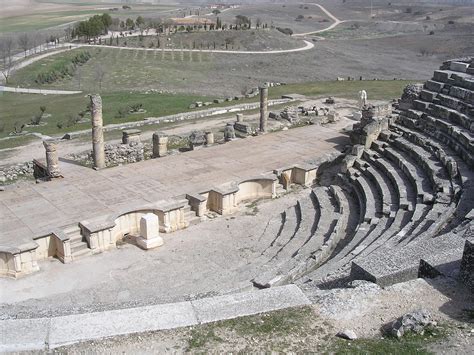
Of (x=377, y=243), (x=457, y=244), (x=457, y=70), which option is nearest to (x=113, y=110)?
(x=457, y=70)

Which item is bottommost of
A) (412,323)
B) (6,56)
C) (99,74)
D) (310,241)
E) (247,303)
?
(99,74)

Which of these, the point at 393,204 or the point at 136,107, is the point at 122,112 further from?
the point at 393,204

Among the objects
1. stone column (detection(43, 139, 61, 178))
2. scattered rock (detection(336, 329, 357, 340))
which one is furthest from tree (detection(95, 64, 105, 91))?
scattered rock (detection(336, 329, 357, 340))

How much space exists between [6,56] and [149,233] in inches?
2081

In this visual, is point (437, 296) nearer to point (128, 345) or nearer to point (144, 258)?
point (128, 345)

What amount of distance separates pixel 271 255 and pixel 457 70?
1501 cm

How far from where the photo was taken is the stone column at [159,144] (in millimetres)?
21953

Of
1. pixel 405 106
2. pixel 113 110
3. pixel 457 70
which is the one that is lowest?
pixel 113 110

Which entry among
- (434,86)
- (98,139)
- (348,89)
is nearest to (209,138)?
(98,139)

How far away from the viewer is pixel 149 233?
14.7 m

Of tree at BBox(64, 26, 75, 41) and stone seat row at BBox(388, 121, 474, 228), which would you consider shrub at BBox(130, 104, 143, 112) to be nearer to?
stone seat row at BBox(388, 121, 474, 228)

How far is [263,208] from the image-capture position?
18.0 m

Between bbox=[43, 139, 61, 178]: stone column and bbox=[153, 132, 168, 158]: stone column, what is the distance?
4438 mm

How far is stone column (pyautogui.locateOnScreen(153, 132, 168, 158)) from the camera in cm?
2195
